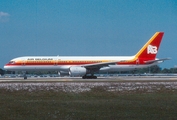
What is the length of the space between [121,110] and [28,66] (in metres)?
39.6

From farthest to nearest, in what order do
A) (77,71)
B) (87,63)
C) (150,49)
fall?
(150,49) < (87,63) < (77,71)

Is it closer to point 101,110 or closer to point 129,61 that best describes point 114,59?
point 129,61

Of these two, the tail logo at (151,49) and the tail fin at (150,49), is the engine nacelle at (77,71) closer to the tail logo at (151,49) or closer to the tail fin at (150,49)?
the tail fin at (150,49)

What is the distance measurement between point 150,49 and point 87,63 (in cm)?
1046

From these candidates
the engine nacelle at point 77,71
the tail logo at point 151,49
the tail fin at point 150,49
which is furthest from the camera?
the tail logo at point 151,49

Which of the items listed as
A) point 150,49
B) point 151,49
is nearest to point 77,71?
point 150,49

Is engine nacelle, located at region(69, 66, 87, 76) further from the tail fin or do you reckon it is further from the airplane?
the tail fin

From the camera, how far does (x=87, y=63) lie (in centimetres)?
5519

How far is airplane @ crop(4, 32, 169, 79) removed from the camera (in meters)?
52.9

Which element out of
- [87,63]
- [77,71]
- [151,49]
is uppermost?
[151,49]

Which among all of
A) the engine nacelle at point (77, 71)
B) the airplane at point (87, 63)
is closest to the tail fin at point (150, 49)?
the airplane at point (87, 63)

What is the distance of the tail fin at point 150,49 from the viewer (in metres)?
57.2

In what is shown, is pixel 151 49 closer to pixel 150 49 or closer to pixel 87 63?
pixel 150 49

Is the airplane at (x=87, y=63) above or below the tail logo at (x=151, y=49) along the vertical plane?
below
